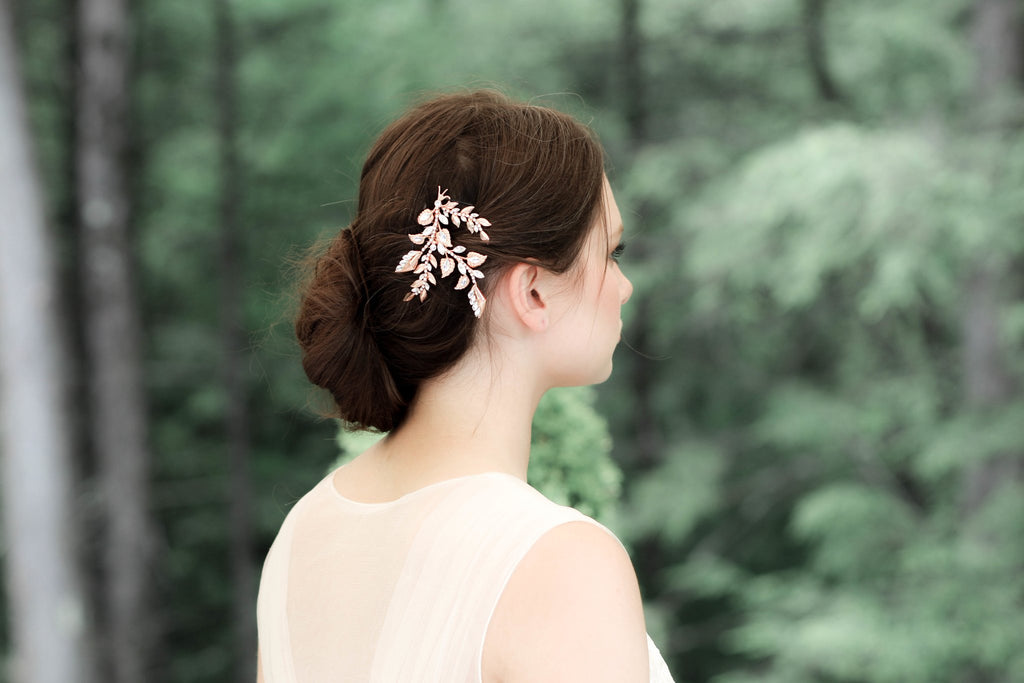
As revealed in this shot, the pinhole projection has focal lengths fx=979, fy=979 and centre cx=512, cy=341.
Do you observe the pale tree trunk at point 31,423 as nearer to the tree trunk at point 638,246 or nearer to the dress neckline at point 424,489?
the tree trunk at point 638,246

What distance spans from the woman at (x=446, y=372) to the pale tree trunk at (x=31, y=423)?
180 inches

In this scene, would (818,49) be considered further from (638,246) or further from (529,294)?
(529,294)

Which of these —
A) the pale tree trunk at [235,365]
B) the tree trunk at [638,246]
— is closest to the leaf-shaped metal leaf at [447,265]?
the tree trunk at [638,246]

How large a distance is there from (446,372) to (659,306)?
202 inches

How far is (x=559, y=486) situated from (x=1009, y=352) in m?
4.12

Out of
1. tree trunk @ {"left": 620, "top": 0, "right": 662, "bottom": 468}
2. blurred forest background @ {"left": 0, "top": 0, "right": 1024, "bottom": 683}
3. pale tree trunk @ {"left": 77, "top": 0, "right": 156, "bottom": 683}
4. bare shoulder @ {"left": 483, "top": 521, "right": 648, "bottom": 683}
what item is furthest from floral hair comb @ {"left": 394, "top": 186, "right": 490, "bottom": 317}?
pale tree trunk @ {"left": 77, "top": 0, "right": 156, "bottom": 683}

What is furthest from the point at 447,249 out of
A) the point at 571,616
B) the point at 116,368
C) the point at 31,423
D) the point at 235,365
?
the point at 235,365

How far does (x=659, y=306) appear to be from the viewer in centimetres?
604

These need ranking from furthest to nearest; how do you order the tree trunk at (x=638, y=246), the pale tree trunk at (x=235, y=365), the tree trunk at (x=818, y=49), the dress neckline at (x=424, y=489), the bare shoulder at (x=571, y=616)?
the pale tree trunk at (x=235, y=365) < the tree trunk at (x=638, y=246) < the tree trunk at (x=818, y=49) < the dress neckline at (x=424, y=489) < the bare shoulder at (x=571, y=616)

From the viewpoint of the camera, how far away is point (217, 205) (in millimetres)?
7277

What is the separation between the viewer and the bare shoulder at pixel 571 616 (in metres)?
0.82

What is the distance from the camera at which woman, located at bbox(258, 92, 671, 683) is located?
0.91 metres

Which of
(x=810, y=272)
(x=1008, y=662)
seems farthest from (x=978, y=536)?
(x=810, y=272)

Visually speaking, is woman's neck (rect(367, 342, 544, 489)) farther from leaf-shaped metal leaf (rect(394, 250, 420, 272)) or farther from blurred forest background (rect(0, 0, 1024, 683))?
blurred forest background (rect(0, 0, 1024, 683))
